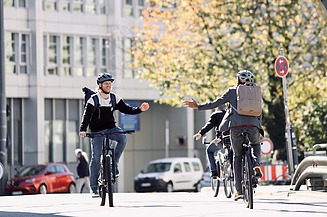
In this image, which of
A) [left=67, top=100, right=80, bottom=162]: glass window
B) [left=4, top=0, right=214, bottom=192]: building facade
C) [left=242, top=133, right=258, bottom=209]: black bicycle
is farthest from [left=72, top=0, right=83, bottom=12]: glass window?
[left=242, top=133, right=258, bottom=209]: black bicycle

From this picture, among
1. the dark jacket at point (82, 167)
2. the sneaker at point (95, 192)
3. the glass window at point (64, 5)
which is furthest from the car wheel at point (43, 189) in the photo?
the sneaker at point (95, 192)

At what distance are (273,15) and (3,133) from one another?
29.2ft

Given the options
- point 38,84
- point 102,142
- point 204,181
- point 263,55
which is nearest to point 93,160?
point 102,142

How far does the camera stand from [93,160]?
16.5m

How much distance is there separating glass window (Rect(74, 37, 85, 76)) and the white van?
9.54m

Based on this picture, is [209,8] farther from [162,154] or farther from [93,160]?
[162,154]

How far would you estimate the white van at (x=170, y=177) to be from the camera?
50.4 metres

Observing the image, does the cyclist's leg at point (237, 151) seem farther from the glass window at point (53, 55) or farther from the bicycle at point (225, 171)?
the glass window at point (53, 55)

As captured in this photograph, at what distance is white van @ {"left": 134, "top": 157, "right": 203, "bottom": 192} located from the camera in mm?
50406

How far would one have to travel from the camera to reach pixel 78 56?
59.3m

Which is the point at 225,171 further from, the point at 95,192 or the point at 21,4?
the point at 21,4

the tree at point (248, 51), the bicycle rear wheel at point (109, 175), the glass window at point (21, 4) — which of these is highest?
the glass window at point (21, 4)

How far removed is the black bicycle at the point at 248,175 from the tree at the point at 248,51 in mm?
19728

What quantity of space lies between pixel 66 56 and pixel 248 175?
4417 cm
